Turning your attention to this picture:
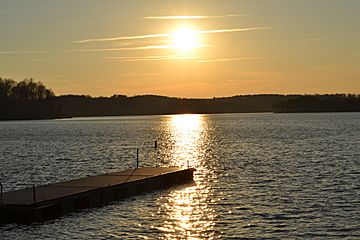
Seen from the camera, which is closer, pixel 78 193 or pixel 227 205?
pixel 78 193

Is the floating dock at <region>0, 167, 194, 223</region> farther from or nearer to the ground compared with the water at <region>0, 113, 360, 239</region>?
farther from the ground

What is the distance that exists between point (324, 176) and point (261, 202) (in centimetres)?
1499

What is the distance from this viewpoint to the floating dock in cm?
3050

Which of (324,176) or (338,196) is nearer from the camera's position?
(338,196)

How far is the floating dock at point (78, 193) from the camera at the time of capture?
100 ft

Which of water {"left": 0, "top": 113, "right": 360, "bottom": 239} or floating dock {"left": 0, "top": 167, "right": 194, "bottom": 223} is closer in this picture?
water {"left": 0, "top": 113, "right": 360, "bottom": 239}

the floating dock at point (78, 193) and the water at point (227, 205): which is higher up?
the floating dock at point (78, 193)

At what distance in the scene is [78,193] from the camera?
1379 inches

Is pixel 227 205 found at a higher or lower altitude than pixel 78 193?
lower

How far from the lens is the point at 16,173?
54875 millimetres

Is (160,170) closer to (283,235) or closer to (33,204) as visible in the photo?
(33,204)

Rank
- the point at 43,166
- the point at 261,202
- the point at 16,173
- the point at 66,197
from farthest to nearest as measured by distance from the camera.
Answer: the point at 43,166
the point at 16,173
the point at 261,202
the point at 66,197

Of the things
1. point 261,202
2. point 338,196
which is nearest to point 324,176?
point 338,196

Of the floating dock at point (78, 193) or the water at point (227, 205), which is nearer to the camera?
the water at point (227, 205)
